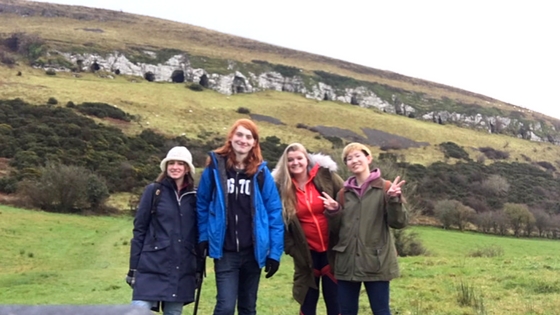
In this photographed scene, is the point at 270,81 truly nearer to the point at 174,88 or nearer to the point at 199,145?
the point at 174,88

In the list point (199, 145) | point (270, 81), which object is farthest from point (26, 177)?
point (270, 81)

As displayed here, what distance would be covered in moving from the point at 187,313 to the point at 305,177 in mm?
5631

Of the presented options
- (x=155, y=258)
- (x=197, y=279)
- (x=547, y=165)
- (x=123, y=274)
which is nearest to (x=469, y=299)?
(x=197, y=279)

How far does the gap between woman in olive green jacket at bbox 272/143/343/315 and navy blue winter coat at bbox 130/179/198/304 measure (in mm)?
1002

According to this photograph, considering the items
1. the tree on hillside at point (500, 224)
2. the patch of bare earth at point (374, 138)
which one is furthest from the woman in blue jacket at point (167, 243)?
the patch of bare earth at point (374, 138)

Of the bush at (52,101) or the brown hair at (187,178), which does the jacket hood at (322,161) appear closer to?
the brown hair at (187,178)

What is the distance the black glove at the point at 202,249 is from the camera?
16.0 ft

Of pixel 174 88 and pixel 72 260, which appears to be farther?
pixel 174 88

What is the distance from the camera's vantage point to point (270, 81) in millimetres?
87250

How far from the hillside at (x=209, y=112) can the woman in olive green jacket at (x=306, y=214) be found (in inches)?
951

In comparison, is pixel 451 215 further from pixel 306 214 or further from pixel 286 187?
pixel 286 187

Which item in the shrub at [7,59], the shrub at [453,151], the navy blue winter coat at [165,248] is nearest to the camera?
the navy blue winter coat at [165,248]

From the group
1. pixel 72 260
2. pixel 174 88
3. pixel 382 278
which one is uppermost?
pixel 174 88

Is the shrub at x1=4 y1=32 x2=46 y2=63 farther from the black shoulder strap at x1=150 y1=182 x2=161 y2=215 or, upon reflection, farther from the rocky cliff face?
the black shoulder strap at x1=150 y1=182 x2=161 y2=215
